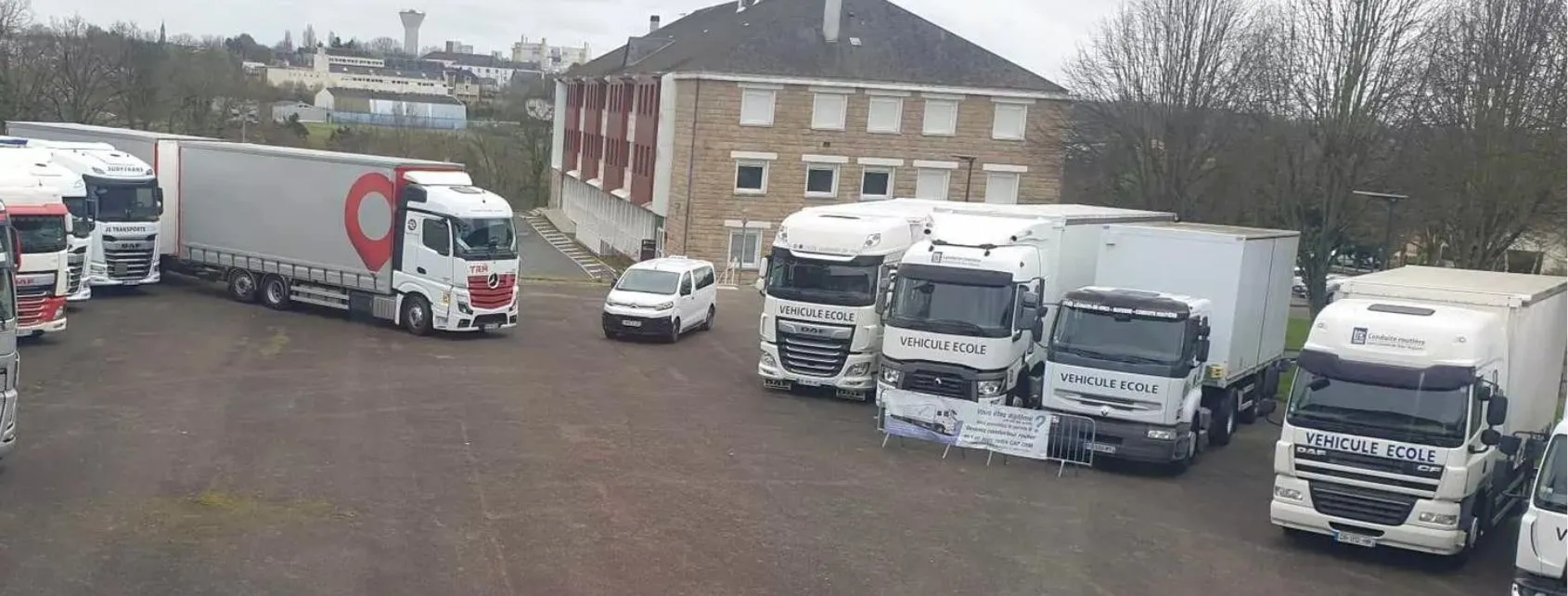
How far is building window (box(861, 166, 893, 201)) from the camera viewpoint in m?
47.8

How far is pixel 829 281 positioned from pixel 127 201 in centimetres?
1653

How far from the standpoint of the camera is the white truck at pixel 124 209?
29.0 m

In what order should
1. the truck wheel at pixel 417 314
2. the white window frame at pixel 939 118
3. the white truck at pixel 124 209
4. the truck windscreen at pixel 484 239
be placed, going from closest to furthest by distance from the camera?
the truck windscreen at pixel 484 239
the truck wheel at pixel 417 314
the white truck at pixel 124 209
the white window frame at pixel 939 118

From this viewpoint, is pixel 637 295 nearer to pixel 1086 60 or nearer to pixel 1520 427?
pixel 1520 427

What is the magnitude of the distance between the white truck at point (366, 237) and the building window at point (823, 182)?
20851mm

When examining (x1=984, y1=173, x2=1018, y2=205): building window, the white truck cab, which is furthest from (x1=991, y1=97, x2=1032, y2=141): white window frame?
the white truck cab

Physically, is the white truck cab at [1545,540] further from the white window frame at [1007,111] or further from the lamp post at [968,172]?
the white window frame at [1007,111]

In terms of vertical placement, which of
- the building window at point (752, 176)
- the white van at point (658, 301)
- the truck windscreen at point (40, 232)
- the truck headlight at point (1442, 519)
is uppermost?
the building window at point (752, 176)

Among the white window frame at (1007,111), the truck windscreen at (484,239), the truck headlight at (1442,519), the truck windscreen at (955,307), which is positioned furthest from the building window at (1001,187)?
the truck headlight at (1442,519)

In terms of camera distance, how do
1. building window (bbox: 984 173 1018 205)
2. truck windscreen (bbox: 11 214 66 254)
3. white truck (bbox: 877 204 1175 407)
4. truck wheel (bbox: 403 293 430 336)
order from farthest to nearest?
building window (bbox: 984 173 1018 205)
truck wheel (bbox: 403 293 430 336)
truck windscreen (bbox: 11 214 66 254)
white truck (bbox: 877 204 1175 407)

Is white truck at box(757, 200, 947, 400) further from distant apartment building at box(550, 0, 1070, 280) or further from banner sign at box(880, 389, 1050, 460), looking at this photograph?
distant apartment building at box(550, 0, 1070, 280)

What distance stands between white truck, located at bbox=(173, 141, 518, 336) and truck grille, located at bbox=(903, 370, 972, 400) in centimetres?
1049

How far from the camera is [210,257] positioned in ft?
99.5

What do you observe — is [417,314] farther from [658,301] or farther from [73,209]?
[73,209]
